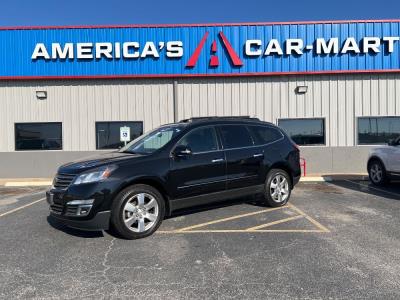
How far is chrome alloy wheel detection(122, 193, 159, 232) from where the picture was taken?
5.86 metres

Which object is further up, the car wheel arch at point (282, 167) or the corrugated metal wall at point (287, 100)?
the corrugated metal wall at point (287, 100)

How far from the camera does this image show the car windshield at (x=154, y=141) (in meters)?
6.56

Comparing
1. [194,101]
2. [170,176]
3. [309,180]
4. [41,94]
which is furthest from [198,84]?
[170,176]

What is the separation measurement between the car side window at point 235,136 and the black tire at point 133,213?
1.70m

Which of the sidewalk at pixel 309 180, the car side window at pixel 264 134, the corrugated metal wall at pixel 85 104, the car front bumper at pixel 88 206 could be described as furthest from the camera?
the corrugated metal wall at pixel 85 104

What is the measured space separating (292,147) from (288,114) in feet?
23.3

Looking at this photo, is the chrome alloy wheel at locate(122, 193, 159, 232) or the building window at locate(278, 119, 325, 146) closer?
the chrome alloy wheel at locate(122, 193, 159, 232)

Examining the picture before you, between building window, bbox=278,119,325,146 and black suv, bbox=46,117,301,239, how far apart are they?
24.0 feet

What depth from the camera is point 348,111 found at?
A: 1518 centimetres

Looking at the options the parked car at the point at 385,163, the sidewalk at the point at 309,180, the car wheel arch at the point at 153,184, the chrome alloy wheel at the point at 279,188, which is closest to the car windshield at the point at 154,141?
the car wheel arch at the point at 153,184

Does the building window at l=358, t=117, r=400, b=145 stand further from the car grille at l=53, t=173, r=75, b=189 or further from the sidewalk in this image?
the car grille at l=53, t=173, r=75, b=189

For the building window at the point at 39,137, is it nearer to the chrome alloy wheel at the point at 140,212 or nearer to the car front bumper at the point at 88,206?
the car front bumper at the point at 88,206

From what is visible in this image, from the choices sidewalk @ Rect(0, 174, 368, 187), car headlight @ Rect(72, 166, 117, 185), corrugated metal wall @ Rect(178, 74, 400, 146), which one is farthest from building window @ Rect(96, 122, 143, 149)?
car headlight @ Rect(72, 166, 117, 185)

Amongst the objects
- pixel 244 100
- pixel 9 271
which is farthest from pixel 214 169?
pixel 244 100
